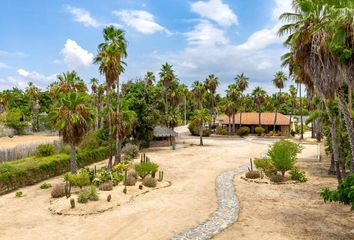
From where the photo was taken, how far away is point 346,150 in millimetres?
31609

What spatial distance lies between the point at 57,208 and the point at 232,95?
63.2m

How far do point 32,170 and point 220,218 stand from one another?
68.6 ft

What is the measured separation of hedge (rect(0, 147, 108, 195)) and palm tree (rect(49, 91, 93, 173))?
4408 millimetres

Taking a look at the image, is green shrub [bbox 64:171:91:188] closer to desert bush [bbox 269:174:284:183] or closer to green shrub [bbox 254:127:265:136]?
desert bush [bbox 269:174:284:183]

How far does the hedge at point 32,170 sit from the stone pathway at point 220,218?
1755cm

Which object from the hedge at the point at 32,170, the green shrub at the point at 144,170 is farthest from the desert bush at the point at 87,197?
the hedge at the point at 32,170

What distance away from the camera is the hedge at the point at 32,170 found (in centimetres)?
2933

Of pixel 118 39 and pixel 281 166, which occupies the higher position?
pixel 118 39

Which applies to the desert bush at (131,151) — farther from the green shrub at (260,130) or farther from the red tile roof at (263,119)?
the red tile roof at (263,119)

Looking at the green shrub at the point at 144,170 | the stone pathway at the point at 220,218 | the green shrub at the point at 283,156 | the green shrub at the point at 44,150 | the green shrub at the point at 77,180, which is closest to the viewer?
the stone pathway at the point at 220,218

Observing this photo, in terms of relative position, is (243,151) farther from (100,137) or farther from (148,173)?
(148,173)

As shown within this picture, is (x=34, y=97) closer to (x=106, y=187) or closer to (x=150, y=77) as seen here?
(x=150, y=77)

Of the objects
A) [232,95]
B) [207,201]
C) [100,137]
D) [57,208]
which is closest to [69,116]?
[57,208]

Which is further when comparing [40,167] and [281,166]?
[40,167]
